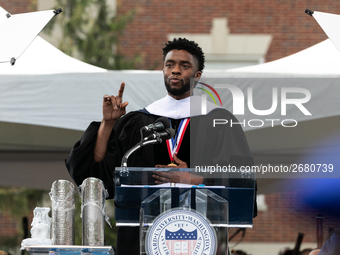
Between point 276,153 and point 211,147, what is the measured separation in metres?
1.39

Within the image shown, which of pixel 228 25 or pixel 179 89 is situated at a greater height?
pixel 228 25

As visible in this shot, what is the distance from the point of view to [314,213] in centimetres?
450

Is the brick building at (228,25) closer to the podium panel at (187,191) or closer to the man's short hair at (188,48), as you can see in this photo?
the man's short hair at (188,48)

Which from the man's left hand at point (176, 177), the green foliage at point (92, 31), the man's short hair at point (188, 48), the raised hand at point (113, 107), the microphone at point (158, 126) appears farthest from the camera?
the green foliage at point (92, 31)

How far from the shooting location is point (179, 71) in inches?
138

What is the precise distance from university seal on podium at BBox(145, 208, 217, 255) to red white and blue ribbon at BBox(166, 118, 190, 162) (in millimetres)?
889

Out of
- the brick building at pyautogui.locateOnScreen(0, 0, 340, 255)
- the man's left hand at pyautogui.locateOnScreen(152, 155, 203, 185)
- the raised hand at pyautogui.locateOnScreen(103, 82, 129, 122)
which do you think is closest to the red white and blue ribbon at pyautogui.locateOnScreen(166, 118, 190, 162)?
the raised hand at pyautogui.locateOnScreen(103, 82, 129, 122)

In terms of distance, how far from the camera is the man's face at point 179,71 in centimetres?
353

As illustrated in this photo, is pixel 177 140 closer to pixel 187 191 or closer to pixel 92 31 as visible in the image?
pixel 187 191

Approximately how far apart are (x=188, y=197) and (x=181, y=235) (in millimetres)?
177

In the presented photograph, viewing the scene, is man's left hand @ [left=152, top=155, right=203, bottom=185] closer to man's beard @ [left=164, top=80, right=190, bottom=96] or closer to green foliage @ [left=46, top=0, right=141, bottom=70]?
man's beard @ [left=164, top=80, right=190, bottom=96]

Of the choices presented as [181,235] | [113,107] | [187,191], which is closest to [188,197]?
[187,191]

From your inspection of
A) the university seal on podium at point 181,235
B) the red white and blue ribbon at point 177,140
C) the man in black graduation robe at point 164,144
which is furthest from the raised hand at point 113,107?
the university seal on podium at point 181,235

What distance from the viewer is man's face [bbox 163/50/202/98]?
3.53 metres
